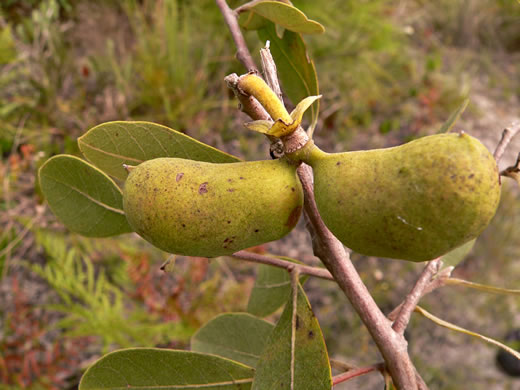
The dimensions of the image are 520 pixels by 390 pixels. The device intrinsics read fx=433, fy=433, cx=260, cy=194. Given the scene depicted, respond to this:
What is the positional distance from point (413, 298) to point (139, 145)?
51cm

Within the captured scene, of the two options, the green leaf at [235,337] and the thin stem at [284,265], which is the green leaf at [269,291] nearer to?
the green leaf at [235,337]

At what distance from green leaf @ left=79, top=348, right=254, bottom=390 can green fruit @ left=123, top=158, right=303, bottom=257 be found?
32 centimetres

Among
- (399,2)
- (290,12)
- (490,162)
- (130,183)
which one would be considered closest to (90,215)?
(130,183)

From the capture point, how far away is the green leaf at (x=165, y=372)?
72 cm

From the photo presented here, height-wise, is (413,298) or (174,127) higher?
(413,298)

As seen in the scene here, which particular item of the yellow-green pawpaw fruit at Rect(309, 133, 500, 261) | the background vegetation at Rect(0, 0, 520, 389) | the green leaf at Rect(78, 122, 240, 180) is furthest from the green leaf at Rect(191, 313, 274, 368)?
the background vegetation at Rect(0, 0, 520, 389)

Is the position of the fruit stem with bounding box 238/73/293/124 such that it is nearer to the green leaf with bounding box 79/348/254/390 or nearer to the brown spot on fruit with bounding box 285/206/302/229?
the brown spot on fruit with bounding box 285/206/302/229

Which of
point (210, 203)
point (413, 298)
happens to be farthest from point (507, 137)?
point (210, 203)

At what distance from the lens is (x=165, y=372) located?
746mm

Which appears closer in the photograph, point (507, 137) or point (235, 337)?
point (507, 137)

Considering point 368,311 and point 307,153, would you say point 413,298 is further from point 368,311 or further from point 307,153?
point 307,153

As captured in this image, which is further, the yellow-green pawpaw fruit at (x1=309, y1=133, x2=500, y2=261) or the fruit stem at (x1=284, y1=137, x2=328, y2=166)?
the fruit stem at (x1=284, y1=137, x2=328, y2=166)

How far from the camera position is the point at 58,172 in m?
0.79

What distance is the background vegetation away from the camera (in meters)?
2.08
